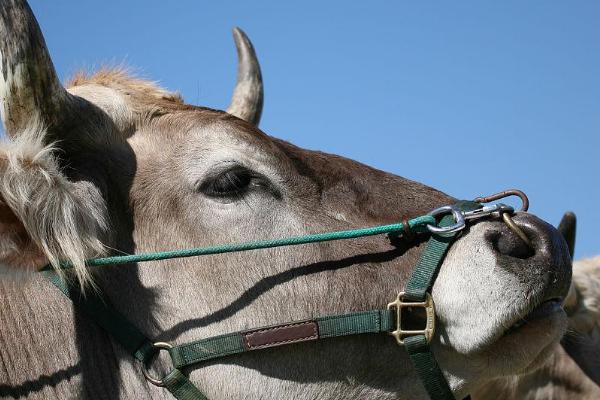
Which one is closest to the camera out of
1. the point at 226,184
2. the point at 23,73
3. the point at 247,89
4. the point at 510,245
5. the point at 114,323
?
the point at 23,73

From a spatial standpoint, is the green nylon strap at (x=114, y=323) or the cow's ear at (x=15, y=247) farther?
the green nylon strap at (x=114, y=323)

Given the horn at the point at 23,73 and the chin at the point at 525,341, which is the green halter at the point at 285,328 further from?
the horn at the point at 23,73

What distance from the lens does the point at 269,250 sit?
3949mm

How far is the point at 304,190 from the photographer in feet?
13.4

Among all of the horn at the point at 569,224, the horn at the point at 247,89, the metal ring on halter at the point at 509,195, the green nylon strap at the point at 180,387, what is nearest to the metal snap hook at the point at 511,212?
the metal ring on halter at the point at 509,195

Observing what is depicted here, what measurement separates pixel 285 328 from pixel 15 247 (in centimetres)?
123

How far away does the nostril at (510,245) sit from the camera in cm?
374

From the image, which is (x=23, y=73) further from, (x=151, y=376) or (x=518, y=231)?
(x=518, y=231)

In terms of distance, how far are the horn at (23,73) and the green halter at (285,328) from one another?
0.70 meters

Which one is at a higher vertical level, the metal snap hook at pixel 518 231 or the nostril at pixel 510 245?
the metal snap hook at pixel 518 231

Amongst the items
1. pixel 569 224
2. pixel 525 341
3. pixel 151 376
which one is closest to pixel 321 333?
pixel 151 376

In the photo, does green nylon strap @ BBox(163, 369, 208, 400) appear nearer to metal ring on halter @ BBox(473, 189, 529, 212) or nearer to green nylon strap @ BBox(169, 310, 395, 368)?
green nylon strap @ BBox(169, 310, 395, 368)

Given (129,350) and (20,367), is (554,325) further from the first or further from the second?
(20,367)

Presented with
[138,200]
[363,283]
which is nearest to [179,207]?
[138,200]
